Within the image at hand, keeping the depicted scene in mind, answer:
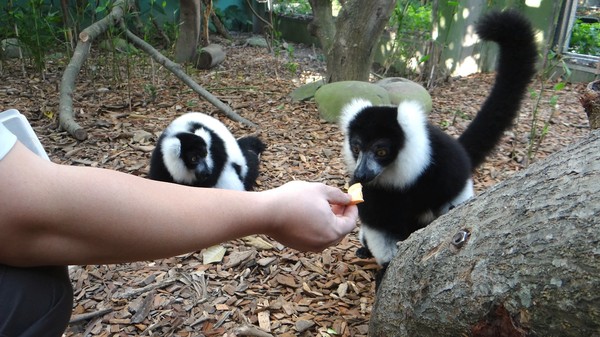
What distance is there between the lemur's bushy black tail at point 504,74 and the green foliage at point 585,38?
19.8 feet

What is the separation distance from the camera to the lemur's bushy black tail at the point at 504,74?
10.0 ft

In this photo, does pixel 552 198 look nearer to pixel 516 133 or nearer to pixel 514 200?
pixel 514 200

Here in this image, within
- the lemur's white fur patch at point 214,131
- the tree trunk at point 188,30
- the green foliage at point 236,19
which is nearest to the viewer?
the lemur's white fur patch at point 214,131

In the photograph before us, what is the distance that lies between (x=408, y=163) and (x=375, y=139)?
25 cm

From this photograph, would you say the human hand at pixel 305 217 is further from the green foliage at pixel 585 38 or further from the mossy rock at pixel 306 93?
the green foliage at pixel 585 38

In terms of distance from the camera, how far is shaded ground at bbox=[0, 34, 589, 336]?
8.39 ft

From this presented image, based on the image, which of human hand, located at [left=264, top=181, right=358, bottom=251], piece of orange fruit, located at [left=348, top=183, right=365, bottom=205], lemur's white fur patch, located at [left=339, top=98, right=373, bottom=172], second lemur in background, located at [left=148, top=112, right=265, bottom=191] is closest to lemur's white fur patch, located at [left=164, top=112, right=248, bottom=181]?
second lemur in background, located at [left=148, top=112, right=265, bottom=191]

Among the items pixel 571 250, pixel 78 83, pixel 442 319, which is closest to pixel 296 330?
pixel 442 319

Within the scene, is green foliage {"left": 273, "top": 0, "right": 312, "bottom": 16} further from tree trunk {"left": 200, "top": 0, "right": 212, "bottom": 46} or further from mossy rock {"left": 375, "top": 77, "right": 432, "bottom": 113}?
mossy rock {"left": 375, "top": 77, "right": 432, "bottom": 113}

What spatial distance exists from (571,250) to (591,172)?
9.0 inches

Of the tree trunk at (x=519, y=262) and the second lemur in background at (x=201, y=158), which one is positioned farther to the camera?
the second lemur in background at (x=201, y=158)

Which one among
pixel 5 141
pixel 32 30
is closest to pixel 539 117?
pixel 5 141

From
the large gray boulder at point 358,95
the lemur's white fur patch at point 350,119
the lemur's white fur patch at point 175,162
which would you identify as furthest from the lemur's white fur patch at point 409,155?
the large gray boulder at point 358,95

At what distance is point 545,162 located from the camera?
4.76 ft
